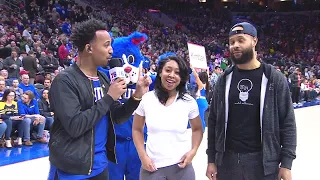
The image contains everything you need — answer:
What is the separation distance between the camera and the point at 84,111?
1.86 metres

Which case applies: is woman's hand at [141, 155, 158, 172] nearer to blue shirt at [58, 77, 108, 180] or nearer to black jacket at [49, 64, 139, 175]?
blue shirt at [58, 77, 108, 180]

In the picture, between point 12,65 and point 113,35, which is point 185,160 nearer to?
point 113,35

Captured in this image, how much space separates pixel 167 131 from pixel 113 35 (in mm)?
2441

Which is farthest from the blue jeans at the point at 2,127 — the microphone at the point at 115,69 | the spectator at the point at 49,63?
the spectator at the point at 49,63

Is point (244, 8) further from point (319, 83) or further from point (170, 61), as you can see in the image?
point (170, 61)

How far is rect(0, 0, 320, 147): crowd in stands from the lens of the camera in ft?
21.3

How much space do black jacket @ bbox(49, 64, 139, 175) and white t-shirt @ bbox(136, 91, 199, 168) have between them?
1.35ft

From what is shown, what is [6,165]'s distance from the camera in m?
5.08

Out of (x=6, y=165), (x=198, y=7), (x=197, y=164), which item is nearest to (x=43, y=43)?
(x=6, y=165)

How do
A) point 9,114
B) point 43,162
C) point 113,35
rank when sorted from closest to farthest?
point 113,35 < point 43,162 < point 9,114

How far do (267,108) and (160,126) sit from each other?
601 millimetres

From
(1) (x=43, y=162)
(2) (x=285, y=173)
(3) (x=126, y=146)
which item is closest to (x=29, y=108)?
(1) (x=43, y=162)

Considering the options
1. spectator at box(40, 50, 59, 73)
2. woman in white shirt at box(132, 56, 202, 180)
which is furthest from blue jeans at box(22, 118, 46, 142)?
woman in white shirt at box(132, 56, 202, 180)

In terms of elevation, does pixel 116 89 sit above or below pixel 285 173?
above
